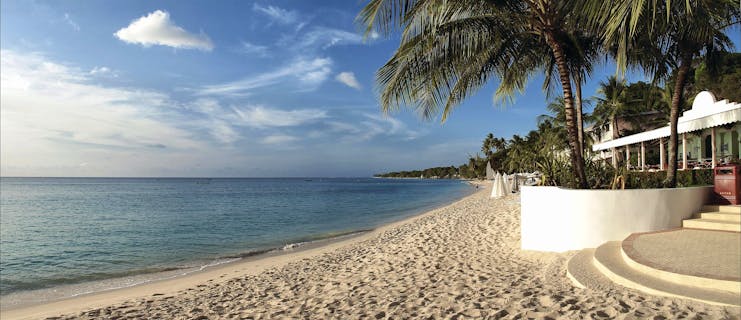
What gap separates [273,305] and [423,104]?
4741 millimetres

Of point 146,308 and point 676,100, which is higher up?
point 676,100

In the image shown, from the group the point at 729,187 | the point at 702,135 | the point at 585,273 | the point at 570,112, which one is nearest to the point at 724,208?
the point at 729,187

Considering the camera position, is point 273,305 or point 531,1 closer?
point 273,305

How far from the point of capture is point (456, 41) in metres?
7.20

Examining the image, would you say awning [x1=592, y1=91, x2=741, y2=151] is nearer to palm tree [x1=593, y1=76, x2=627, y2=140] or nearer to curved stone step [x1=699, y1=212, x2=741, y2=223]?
curved stone step [x1=699, y1=212, x2=741, y2=223]

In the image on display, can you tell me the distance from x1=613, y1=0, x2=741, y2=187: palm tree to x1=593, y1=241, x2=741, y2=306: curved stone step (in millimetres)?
3239

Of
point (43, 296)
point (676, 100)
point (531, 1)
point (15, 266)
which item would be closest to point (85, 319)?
point (43, 296)

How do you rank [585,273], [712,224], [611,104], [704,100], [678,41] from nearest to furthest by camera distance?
[585,273], [712,224], [678,41], [704,100], [611,104]

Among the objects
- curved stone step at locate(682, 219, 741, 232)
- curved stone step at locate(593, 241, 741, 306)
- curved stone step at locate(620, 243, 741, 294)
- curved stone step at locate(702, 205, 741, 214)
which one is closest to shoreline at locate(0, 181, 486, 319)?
curved stone step at locate(593, 241, 741, 306)

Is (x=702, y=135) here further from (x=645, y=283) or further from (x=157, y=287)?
(x=157, y=287)

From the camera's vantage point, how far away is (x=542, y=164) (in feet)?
26.2

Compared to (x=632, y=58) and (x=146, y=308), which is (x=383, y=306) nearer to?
(x=146, y=308)

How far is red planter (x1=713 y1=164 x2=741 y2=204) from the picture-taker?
639 cm

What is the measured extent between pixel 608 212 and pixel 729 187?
230cm
